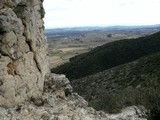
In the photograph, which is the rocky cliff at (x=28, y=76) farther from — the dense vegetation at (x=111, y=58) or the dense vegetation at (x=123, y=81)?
the dense vegetation at (x=111, y=58)

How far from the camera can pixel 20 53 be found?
20547 mm

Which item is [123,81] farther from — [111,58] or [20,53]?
[111,58]

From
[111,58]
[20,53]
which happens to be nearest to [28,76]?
[20,53]

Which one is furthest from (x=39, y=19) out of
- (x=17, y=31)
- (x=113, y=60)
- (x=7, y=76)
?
(x=113, y=60)

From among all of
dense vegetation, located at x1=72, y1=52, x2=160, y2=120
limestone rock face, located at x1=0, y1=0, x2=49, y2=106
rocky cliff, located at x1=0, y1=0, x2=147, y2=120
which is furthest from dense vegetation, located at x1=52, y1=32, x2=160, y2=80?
limestone rock face, located at x1=0, y1=0, x2=49, y2=106

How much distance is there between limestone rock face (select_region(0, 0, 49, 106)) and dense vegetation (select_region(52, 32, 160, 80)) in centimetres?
10062

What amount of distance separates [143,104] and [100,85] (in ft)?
132

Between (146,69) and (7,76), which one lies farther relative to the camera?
(146,69)

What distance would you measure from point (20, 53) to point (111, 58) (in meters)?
118

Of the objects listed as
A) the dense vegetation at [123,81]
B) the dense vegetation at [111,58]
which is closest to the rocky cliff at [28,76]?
the dense vegetation at [123,81]

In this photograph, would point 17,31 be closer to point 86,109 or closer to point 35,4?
point 35,4

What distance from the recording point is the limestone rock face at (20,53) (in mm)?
19312

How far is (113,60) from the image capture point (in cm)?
13575

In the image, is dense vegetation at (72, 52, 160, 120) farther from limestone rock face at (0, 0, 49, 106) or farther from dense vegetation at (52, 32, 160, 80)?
dense vegetation at (52, 32, 160, 80)
